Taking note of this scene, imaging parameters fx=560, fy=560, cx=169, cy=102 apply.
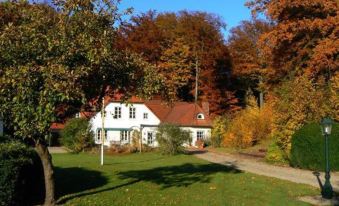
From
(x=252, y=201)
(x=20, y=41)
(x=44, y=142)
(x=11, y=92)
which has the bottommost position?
(x=252, y=201)

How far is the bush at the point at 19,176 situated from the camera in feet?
42.9

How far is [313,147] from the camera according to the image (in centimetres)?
2716

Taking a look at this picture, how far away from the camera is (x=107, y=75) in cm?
1441

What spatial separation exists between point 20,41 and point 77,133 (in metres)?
32.8

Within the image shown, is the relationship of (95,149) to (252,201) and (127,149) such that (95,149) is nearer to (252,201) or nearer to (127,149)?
(127,149)

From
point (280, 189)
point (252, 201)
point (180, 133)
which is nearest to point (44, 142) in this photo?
point (252, 201)

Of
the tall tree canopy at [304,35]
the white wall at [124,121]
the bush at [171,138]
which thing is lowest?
the bush at [171,138]

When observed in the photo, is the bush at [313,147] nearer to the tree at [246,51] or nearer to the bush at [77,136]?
the bush at [77,136]

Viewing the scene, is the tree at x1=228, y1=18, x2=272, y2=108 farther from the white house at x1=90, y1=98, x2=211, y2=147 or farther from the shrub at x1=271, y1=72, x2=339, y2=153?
the shrub at x1=271, y1=72, x2=339, y2=153

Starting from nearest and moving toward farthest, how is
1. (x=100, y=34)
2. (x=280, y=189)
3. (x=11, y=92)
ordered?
(x=11, y=92) < (x=100, y=34) < (x=280, y=189)

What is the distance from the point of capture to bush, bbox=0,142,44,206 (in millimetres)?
13078

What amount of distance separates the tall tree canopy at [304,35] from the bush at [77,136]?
1602 cm

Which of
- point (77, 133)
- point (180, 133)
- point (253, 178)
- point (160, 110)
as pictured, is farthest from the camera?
point (160, 110)

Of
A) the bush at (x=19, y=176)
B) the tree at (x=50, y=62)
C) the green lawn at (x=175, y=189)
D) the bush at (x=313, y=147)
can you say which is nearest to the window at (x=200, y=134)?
the bush at (x=313, y=147)
